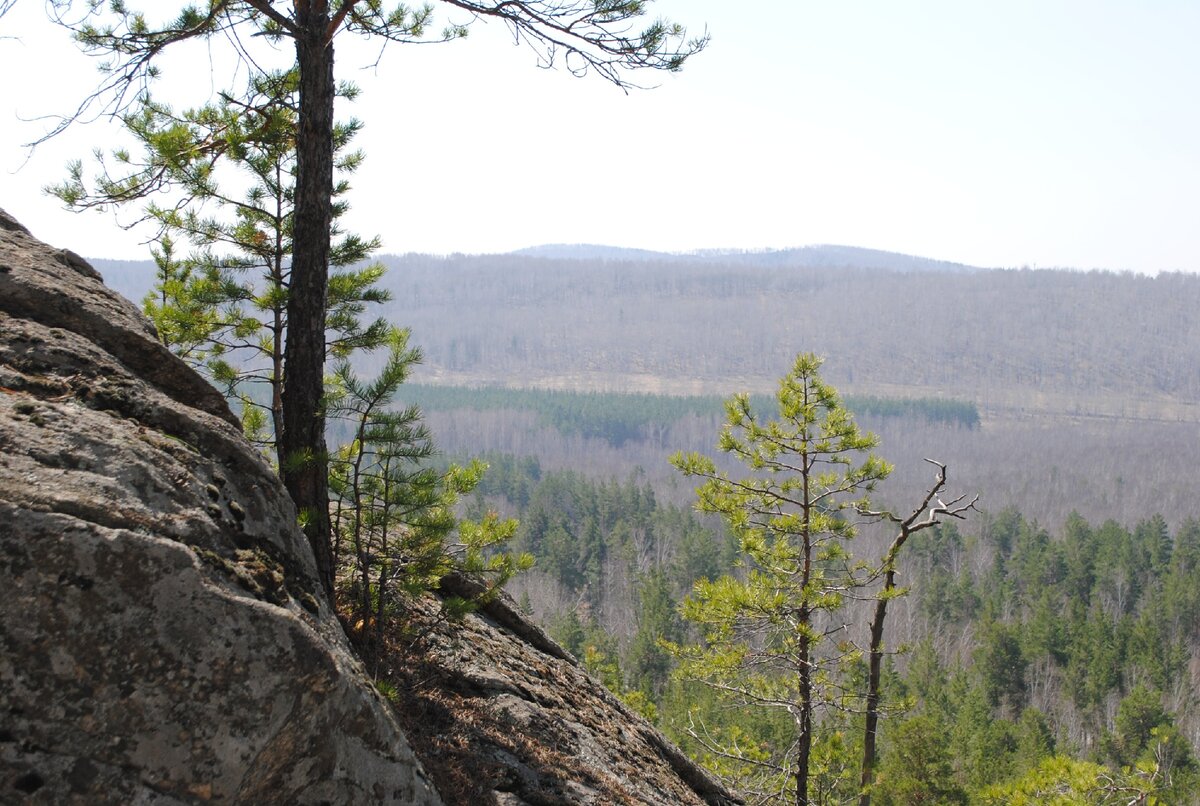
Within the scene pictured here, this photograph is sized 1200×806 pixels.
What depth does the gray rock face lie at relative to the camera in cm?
284

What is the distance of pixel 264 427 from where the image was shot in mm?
7113

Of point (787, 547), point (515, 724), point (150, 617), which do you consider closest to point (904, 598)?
point (787, 547)

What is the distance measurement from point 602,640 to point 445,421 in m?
85.7

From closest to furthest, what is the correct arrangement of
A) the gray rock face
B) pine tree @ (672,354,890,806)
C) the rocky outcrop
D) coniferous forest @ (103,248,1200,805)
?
the gray rock face, the rocky outcrop, pine tree @ (672,354,890,806), coniferous forest @ (103,248,1200,805)

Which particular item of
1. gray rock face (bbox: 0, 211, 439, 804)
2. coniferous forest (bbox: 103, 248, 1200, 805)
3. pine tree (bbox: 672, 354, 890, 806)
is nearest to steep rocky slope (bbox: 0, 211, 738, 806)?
gray rock face (bbox: 0, 211, 439, 804)

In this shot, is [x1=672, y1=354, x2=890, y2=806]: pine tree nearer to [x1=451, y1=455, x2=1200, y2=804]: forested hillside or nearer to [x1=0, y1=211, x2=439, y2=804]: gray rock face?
[x1=451, y1=455, x2=1200, y2=804]: forested hillside

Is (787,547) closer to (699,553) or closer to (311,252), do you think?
(311,252)

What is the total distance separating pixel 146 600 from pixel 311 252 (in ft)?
9.71

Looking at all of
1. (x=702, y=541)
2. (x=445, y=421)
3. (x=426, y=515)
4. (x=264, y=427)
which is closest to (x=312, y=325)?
(x=426, y=515)

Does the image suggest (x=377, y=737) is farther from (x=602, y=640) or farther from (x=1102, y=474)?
(x=1102, y=474)

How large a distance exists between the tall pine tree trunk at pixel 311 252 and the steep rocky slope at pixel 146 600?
0.98 metres

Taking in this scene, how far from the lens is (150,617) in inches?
120

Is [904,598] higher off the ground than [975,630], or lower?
lower

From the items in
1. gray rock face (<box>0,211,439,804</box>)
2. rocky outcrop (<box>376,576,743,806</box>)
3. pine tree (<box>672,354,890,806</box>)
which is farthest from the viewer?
pine tree (<box>672,354,890,806</box>)
